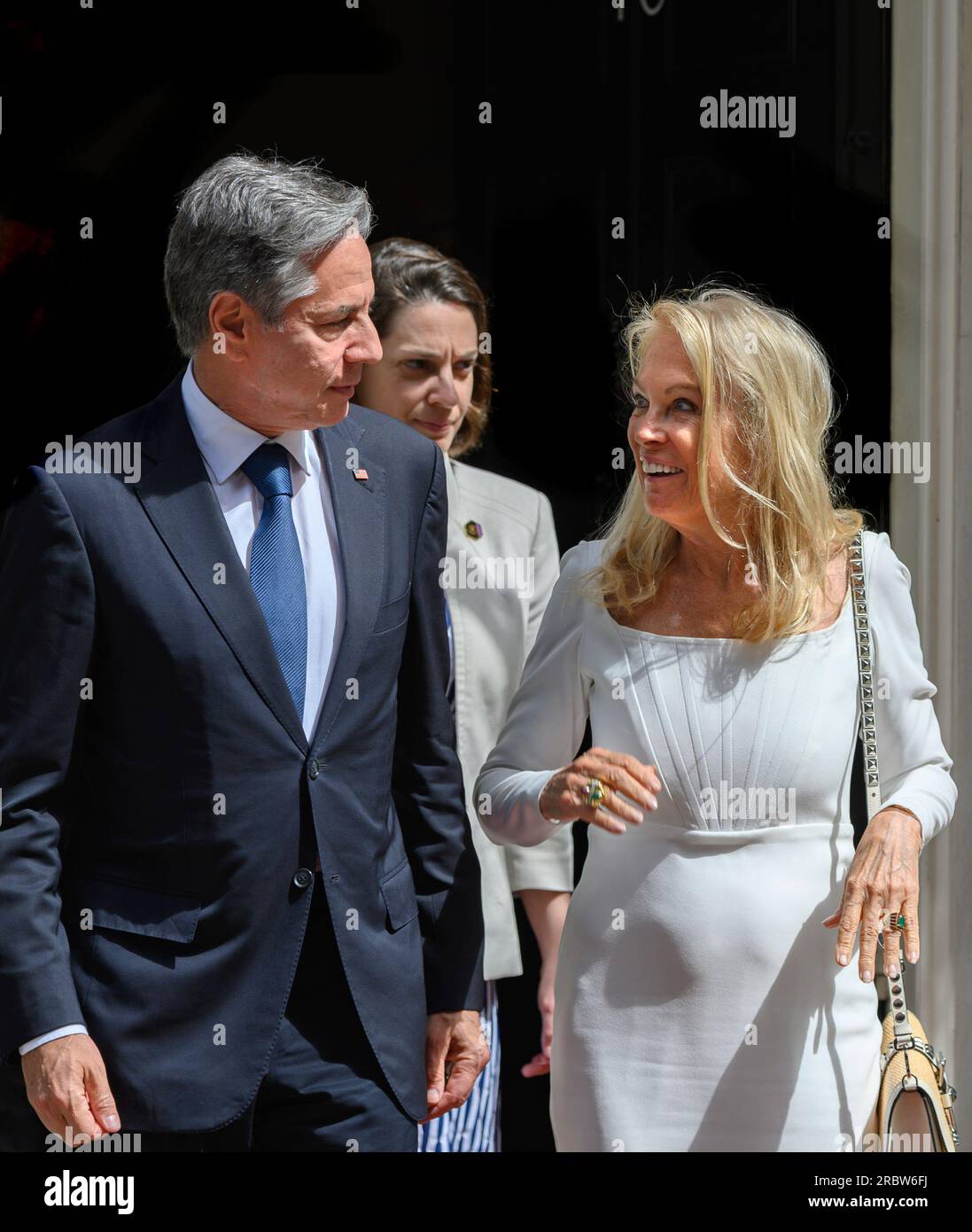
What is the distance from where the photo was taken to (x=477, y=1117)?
3.97 metres

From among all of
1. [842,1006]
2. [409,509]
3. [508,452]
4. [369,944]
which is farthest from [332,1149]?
[508,452]

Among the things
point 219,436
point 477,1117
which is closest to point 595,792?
point 219,436

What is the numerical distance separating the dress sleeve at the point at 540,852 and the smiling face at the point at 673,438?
0.91 m

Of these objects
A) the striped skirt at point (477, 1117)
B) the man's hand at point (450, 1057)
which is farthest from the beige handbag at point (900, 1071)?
the striped skirt at point (477, 1117)

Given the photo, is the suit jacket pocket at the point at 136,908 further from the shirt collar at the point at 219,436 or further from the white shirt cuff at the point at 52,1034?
the shirt collar at the point at 219,436

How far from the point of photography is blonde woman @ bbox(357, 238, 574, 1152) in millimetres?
3820

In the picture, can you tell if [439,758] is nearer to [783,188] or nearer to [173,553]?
[173,553]

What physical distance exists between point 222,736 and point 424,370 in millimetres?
1385

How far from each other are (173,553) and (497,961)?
5.26ft

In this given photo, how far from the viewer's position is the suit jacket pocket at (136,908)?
9.00ft

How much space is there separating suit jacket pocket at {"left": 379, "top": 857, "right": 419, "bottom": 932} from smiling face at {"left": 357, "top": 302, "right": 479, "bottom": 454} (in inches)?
47.2

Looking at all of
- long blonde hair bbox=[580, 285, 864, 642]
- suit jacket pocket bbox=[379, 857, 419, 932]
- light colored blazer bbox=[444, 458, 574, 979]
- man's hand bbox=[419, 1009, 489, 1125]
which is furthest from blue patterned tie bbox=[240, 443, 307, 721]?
light colored blazer bbox=[444, 458, 574, 979]

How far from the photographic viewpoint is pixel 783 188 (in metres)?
4.32

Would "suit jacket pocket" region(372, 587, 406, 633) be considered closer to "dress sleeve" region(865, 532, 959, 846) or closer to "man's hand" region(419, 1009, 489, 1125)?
"man's hand" region(419, 1009, 489, 1125)
